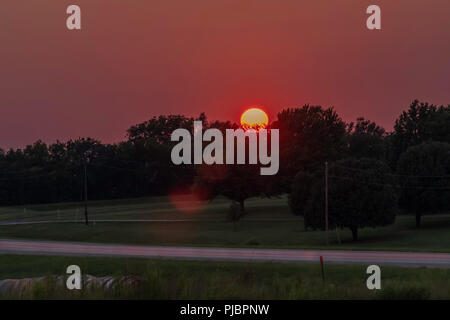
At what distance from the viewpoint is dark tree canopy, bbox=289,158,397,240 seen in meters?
62.7

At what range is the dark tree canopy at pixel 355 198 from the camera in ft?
206

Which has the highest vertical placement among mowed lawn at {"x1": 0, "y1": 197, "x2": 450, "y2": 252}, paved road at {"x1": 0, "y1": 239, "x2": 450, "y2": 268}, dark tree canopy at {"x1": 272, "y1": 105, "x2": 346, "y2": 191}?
dark tree canopy at {"x1": 272, "y1": 105, "x2": 346, "y2": 191}

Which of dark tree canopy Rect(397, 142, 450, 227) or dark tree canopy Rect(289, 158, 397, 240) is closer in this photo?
dark tree canopy Rect(289, 158, 397, 240)

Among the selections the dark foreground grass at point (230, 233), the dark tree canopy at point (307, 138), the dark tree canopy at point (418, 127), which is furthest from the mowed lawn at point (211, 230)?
the dark tree canopy at point (418, 127)

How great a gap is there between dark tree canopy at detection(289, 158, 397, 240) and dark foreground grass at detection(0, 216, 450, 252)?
1.93m

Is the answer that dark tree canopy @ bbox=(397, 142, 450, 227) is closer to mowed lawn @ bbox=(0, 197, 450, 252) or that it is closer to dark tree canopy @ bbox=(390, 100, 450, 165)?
mowed lawn @ bbox=(0, 197, 450, 252)

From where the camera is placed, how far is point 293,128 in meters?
98.1

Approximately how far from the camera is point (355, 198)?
63.4 metres

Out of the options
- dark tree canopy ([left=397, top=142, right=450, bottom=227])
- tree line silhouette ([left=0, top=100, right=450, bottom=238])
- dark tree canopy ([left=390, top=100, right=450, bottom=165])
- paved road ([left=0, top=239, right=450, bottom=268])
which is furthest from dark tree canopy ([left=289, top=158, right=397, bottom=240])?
dark tree canopy ([left=390, top=100, right=450, bottom=165])

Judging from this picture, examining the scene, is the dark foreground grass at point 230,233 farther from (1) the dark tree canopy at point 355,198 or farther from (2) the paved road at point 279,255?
(2) the paved road at point 279,255

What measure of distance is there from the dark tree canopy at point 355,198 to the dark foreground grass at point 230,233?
1.93m

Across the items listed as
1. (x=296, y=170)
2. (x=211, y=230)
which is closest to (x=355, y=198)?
(x=211, y=230)

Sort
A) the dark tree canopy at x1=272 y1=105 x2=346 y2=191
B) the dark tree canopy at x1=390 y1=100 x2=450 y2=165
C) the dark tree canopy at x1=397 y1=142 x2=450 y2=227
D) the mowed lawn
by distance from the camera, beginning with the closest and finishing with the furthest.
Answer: the mowed lawn
the dark tree canopy at x1=397 y1=142 x2=450 y2=227
the dark tree canopy at x1=272 y1=105 x2=346 y2=191
the dark tree canopy at x1=390 y1=100 x2=450 y2=165
